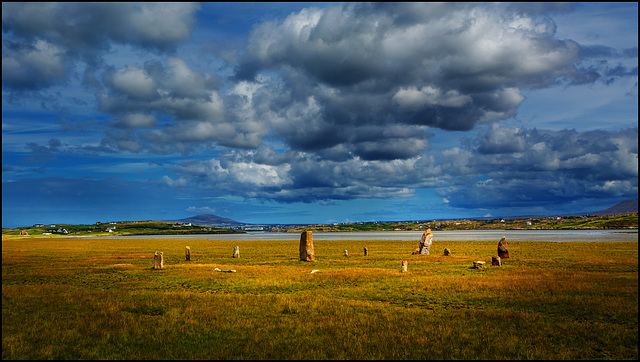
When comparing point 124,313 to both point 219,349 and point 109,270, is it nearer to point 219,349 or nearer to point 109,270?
point 219,349

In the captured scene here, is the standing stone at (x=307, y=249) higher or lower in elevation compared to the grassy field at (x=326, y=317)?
higher

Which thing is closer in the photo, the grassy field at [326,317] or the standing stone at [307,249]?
the grassy field at [326,317]

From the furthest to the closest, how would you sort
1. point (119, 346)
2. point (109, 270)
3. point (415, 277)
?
point (109, 270)
point (415, 277)
point (119, 346)

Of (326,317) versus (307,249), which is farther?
(307,249)

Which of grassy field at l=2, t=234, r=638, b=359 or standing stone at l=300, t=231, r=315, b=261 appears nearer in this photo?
grassy field at l=2, t=234, r=638, b=359

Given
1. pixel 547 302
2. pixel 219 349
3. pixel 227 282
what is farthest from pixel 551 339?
pixel 227 282

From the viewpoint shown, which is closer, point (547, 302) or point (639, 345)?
point (639, 345)

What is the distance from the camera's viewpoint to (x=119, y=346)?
13828 millimetres

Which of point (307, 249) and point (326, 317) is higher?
point (307, 249)

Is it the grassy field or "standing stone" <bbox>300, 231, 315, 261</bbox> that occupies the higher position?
"standing stone" <bbox>300, 231, 315, 261</bbox>

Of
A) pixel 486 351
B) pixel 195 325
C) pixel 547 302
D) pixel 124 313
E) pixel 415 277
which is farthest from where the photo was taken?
pixel 415 277

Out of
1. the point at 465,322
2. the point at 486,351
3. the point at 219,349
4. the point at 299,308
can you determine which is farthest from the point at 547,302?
the point at 219,349

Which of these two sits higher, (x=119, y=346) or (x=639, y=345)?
(x=119, y=346)

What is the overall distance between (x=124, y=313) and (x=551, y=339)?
17.4m
